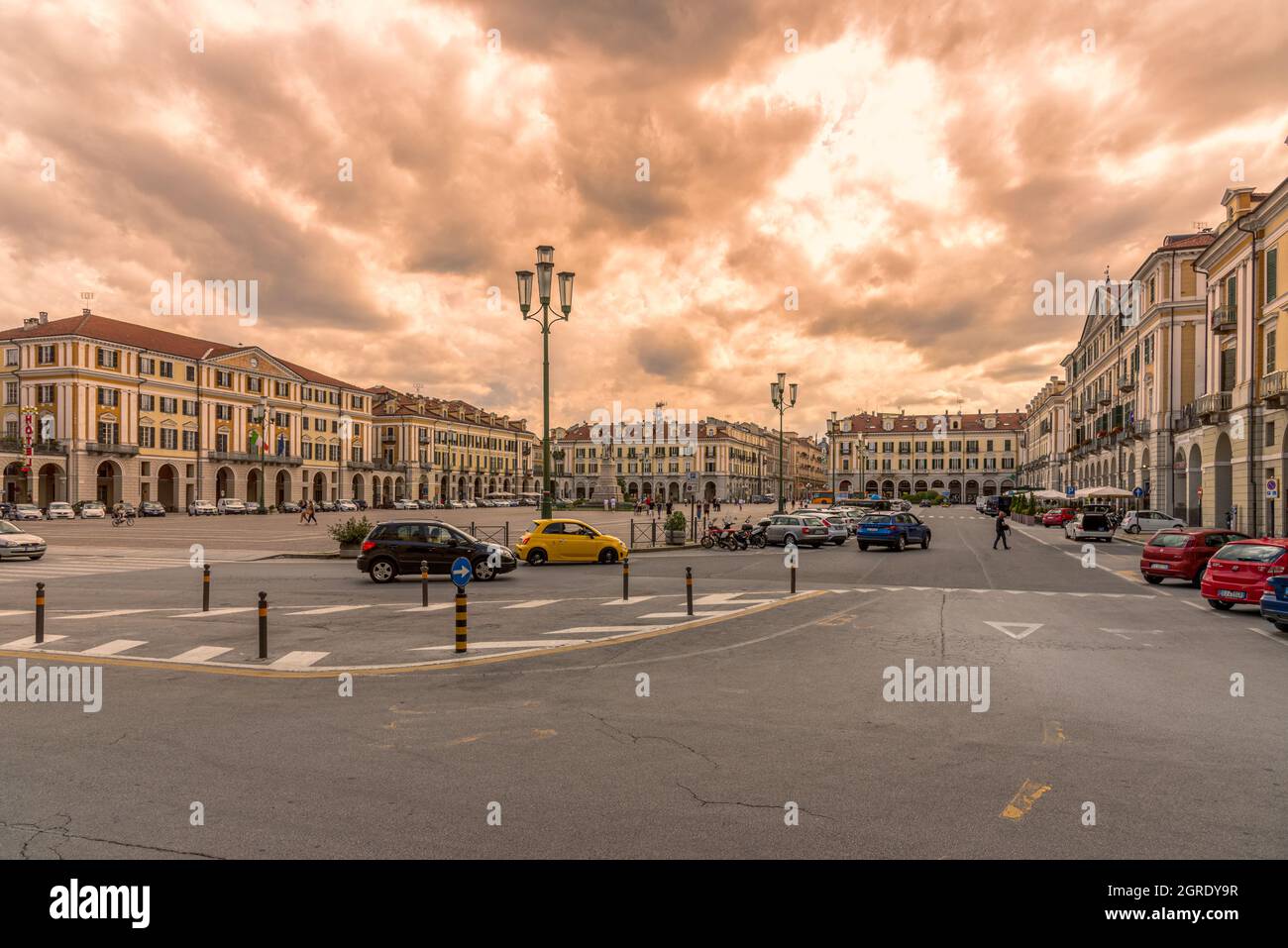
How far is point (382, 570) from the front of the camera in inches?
785

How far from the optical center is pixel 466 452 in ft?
442

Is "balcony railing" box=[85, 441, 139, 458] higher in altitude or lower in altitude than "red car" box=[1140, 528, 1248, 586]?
higher

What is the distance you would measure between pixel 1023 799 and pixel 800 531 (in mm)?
28896

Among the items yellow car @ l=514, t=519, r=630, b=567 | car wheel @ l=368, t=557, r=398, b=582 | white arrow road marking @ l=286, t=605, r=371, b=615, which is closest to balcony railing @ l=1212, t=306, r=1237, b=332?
yellow car @ l=514, t=519, r=630, b=567

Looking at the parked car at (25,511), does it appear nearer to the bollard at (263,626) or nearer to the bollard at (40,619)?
the bollard at (40,619)

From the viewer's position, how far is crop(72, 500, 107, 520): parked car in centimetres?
6319

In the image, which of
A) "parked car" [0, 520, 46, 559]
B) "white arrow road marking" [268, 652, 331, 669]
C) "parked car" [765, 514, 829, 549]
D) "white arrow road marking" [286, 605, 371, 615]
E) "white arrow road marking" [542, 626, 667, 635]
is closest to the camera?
"white arrow road marking" [268, 652, 331, 669]

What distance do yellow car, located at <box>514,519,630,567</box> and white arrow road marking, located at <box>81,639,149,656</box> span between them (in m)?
13.7

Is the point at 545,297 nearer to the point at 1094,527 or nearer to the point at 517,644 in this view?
the point at 517,644

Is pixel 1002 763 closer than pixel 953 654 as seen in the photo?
Yes

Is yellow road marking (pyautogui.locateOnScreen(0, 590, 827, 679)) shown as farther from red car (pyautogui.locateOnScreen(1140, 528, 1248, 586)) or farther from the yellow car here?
red car (pyautogui.locateOnScreen(1140, 528, 1248, 586))
